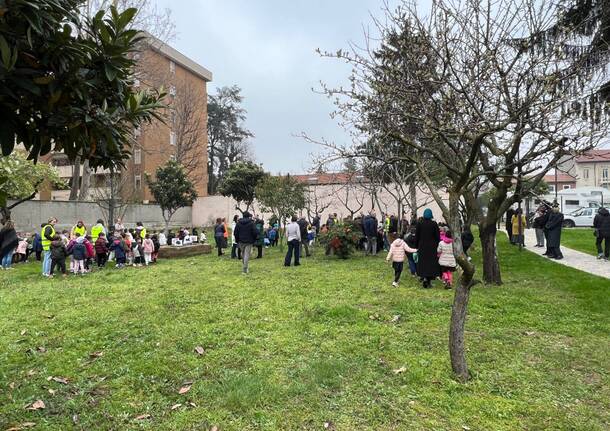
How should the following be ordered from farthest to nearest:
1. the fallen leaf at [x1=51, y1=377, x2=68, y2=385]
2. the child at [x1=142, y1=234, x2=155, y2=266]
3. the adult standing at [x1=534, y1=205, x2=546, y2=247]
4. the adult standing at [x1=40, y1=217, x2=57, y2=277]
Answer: the adult standing at [x1=534, y1=205, x2=546, y2=247] → the child at [x1=142, y1=234, x2=155, y2=266] → the adult standing at [x1=40, y1=217, x2=57, y2=277] → the fallen leaf at [x1=51, y1=377, x2=68, y2=385]

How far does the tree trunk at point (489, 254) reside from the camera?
9750 millimetres

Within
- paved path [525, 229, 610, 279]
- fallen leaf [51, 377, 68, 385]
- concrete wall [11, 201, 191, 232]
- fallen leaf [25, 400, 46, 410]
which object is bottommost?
fallen leaf [25, 400, 46, 410]

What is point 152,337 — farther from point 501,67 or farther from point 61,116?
point 501,67

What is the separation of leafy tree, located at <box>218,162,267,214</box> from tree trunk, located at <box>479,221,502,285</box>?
64.7ft

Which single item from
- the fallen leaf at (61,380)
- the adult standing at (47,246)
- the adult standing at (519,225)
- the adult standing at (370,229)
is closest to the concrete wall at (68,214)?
the adult standing at (47,246)

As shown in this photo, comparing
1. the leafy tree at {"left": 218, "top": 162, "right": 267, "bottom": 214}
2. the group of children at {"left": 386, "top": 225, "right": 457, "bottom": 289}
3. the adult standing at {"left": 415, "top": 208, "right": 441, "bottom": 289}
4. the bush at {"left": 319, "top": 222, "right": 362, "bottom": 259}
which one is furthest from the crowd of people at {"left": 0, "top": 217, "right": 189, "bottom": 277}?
the leafy tree at {"left": 218, "top": 162, "right": 267, "bottom": 214}

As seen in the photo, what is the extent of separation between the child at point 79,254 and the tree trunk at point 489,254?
425 inches

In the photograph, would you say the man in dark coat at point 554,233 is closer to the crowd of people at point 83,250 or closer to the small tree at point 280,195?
the small tree at point 280,195

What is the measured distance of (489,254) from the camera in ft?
32.7

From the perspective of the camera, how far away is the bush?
15.6 m

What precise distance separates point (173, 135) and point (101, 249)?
92.2 ft

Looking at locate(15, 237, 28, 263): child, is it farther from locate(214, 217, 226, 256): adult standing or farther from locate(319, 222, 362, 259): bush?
locate(319, 222, 362, 259): bush

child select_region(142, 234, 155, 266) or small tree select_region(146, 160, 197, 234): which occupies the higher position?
small tree select_region(146, 160, 197, 234)

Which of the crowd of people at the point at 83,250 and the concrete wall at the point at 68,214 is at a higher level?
the concrete wall at the point at 68,214
